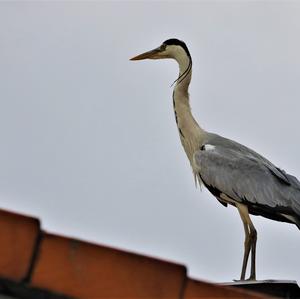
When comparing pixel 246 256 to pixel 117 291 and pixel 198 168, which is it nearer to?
pixel 198 168

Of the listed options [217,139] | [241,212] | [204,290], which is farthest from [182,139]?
[204,290]

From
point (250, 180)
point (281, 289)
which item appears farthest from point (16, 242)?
point (250, 180)

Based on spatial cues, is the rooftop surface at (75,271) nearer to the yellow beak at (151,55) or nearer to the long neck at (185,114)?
the long neck at (185,114)

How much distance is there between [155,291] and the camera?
3.01m

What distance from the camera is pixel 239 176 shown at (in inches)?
329

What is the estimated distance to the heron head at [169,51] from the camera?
930cm

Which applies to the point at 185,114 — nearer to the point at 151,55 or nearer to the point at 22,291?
the point at 151,55

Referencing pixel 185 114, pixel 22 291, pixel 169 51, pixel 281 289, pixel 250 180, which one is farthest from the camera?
pixel 169 51

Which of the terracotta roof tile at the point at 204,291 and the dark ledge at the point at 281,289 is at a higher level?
the terracotta roof tile at the point at 204,291

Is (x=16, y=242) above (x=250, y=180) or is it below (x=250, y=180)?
below

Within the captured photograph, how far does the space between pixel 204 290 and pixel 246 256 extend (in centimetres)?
502

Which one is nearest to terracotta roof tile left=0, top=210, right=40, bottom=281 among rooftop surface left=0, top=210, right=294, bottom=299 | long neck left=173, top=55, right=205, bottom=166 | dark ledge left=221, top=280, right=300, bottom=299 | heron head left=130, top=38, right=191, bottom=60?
rooftop surface left=0, top=210, right=294, bottom=299

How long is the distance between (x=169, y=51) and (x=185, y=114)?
847 mm

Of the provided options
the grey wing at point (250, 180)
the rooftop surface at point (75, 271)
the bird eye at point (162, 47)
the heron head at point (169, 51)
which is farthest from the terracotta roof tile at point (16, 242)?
the bird eye at point (162, 47)
